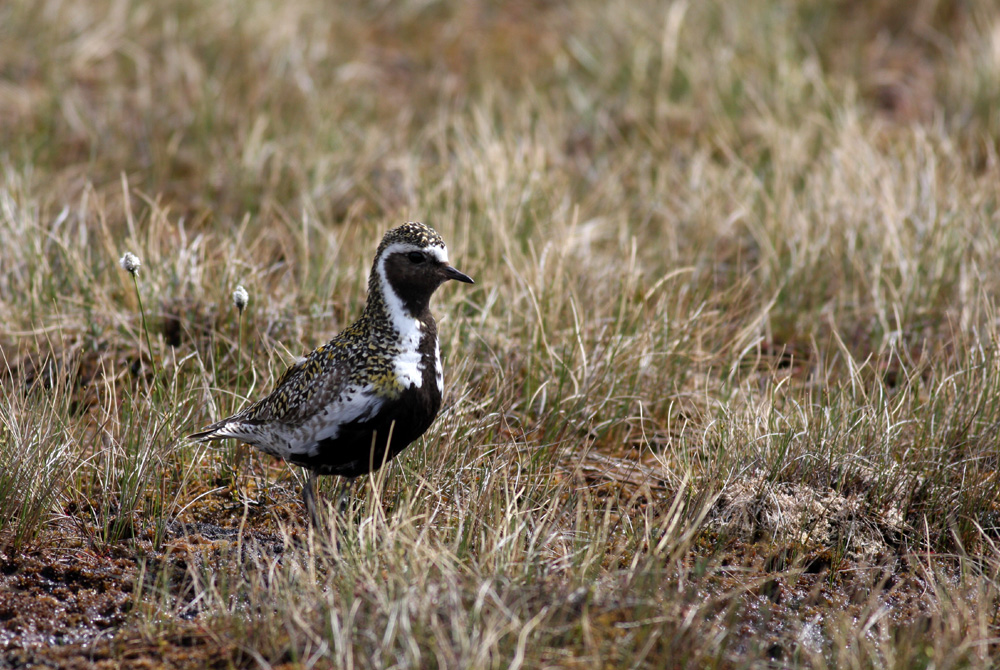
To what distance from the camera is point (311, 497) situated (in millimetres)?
3992

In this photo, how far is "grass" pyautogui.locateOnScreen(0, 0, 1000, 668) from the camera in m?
3.42

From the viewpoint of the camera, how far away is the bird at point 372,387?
12.3 ft

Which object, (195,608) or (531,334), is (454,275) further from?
(195,608)

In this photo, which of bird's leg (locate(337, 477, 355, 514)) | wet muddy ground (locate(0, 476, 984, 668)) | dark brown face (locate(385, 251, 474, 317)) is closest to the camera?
wet muddy ground (locate(0, 476, 984, 668))

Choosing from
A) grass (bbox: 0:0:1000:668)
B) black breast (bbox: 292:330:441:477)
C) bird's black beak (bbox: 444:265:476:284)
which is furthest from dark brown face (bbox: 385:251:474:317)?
grass (bbox: 0:0:1000:668)

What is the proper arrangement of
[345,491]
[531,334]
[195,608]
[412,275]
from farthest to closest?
1. [531,334]
2. [345,491]
3. [412,275]
4. [195,608]

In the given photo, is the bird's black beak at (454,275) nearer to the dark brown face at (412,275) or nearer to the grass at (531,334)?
the dark brown face at (412,275)

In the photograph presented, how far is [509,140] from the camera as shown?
6.67 meters

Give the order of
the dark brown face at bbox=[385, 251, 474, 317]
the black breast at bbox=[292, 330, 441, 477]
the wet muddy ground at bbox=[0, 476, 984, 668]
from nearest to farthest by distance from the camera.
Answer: the wet muddy ground at bbox=[0, 476, 984, 668] → the black breast at bbox=[292, 330, 441, 477] → the dark brown face at bbox=[385, 251, 474, 317]

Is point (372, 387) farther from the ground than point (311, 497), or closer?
farther from the ground

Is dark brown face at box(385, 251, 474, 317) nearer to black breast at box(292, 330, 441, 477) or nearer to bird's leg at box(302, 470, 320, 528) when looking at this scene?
black breast at box(292, 330, 441, 477)

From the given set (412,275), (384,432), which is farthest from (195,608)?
(412,275)

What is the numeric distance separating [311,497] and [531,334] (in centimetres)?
158

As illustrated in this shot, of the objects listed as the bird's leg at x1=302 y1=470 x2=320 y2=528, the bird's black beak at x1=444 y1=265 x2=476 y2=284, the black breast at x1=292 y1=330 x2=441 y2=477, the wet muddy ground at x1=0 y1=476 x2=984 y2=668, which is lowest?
the wet muddy ground at x1=0 y1=476 x2=984 y2=668
